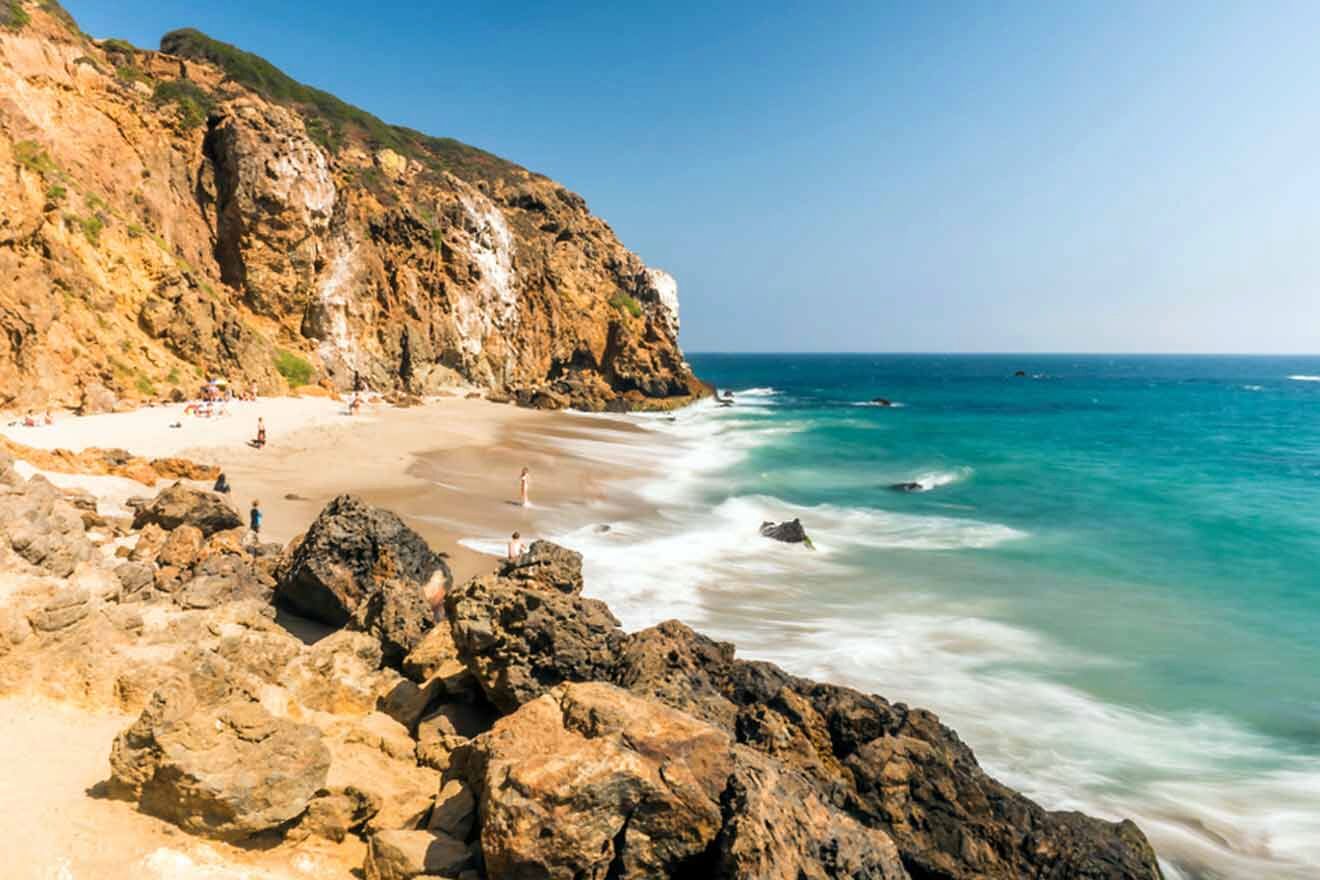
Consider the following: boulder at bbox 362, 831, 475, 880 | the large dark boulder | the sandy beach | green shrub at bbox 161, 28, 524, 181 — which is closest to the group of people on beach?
the sandy beach

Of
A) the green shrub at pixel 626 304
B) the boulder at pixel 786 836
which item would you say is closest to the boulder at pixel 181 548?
the boulder at pixel 786 836

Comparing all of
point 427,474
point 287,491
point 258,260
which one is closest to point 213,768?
point 287,491

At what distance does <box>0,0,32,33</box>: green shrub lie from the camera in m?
28.4

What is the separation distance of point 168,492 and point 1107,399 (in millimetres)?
85438

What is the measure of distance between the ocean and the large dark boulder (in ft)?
13.1

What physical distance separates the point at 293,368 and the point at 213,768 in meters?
34.4

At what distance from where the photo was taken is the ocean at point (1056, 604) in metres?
8.98

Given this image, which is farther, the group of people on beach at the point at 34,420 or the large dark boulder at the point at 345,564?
the group of people on beach at the point at 34,420

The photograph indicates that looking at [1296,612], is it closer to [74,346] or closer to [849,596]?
[849,596]

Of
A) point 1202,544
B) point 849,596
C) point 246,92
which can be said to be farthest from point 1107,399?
point 246,92

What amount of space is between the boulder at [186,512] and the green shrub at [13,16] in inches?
1164

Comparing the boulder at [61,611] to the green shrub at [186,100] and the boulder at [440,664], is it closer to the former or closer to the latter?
the boulder at [440,664]

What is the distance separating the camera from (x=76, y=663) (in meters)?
5.85

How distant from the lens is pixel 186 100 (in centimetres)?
3659
